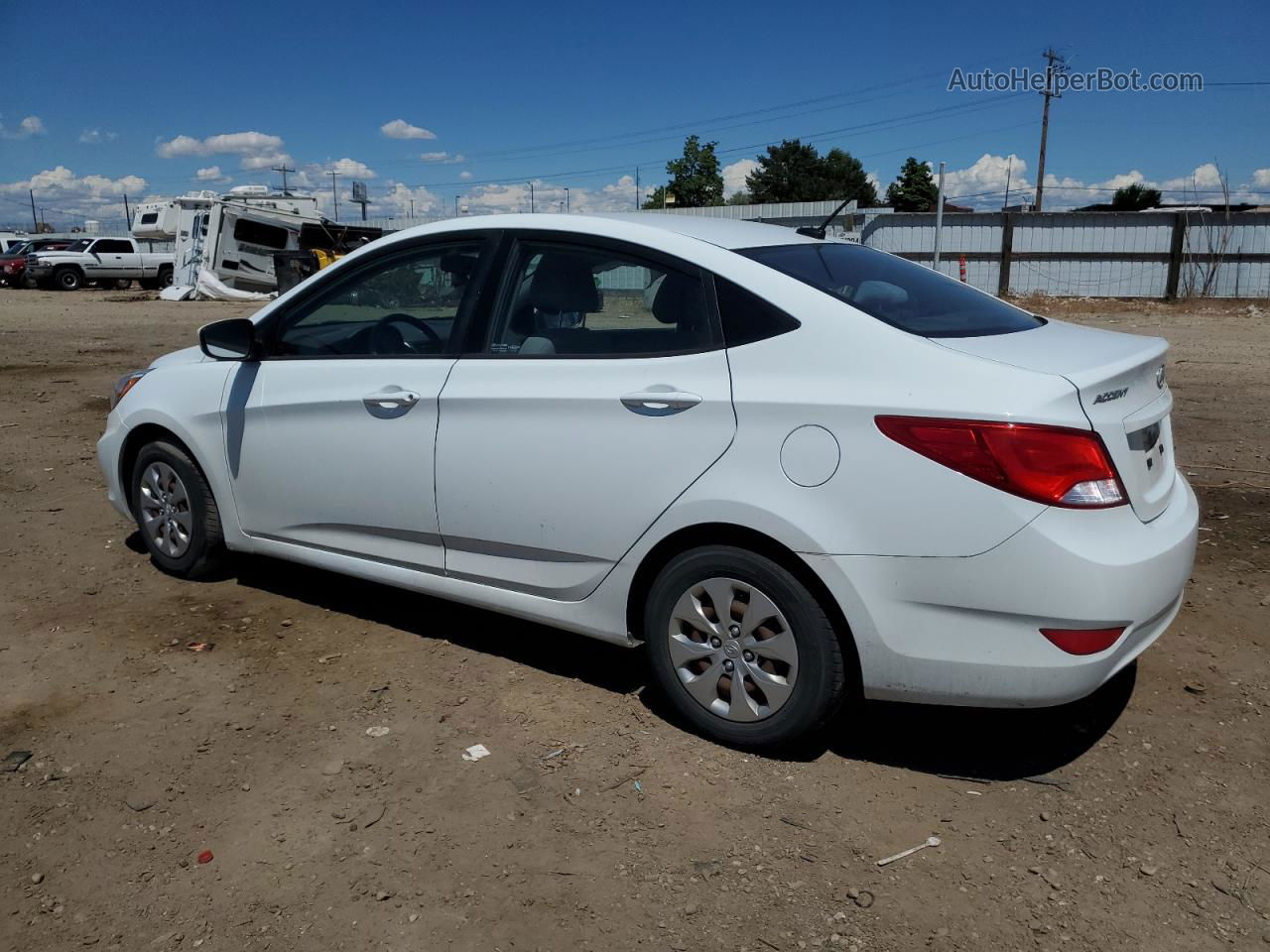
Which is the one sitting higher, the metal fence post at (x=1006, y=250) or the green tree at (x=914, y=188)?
the green tree at (x=914, y=188)

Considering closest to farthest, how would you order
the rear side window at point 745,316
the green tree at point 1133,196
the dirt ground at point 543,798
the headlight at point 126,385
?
the dirt ground at point 543,798 < the rear side window at point 745,316 < the headlight at point 126,385 < the green tree at point 1133,196

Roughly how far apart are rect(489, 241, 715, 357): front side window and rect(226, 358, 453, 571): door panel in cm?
35

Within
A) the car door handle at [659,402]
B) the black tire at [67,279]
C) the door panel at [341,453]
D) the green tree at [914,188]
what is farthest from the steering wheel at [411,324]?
the green tree at [914,188]

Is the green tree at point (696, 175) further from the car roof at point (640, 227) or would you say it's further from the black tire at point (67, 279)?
the car roof at point (640, 227)

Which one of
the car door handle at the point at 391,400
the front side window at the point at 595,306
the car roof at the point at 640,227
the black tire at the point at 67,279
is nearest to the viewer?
the front side window at the point at 595,306

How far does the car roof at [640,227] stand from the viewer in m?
3.58

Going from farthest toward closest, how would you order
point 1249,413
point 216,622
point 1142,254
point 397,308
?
1. point 1142,254
2. point 1249,413
3. point 216,622
4. point 397,308

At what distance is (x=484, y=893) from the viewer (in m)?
2.71

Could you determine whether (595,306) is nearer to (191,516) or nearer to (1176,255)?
(191,516)

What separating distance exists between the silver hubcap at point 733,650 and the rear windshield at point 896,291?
3.19 ft

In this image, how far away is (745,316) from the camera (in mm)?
3264

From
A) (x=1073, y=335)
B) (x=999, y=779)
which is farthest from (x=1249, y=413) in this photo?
(x=999, y=779)

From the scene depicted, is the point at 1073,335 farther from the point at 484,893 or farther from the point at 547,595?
the point at 484,893

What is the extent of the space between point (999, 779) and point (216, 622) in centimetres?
331
